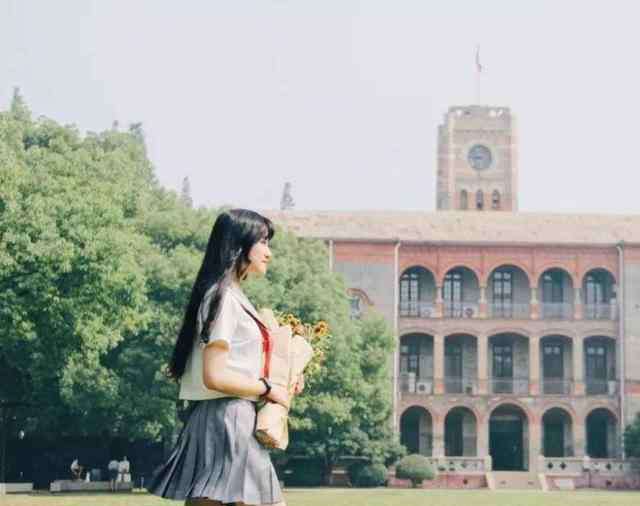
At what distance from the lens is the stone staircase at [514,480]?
1996 inches

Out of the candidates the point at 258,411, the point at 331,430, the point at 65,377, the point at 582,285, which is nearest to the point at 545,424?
the point at 582,285

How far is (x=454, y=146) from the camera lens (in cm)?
7475

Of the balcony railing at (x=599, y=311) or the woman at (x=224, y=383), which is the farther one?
the balcony railing at (x=599, y=311)

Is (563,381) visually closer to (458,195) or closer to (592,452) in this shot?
(592,452)

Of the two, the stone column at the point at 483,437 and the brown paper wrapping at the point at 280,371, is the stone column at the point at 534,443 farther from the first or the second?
the brown paper wrapping at the point at 280,371

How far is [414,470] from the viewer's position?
4847 cm

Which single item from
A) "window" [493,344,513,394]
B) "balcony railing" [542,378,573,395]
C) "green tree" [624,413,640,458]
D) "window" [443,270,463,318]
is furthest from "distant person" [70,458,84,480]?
"green tree" [624,413,640,458]

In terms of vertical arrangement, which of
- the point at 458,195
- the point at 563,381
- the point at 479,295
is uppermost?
the point at 458,195

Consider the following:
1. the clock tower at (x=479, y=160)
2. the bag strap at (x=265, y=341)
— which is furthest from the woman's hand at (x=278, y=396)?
the clock tower at (x=479, y=160)

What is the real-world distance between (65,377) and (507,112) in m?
44.8

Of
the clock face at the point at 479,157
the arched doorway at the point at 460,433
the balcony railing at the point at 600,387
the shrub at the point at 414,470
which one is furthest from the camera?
the clock face at the point at 479,157

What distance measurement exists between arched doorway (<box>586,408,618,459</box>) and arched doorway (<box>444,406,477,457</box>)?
15.5ft

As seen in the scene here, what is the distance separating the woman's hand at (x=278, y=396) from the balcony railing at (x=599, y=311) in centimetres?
5115

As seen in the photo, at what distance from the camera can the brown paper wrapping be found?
5043 millimetres
